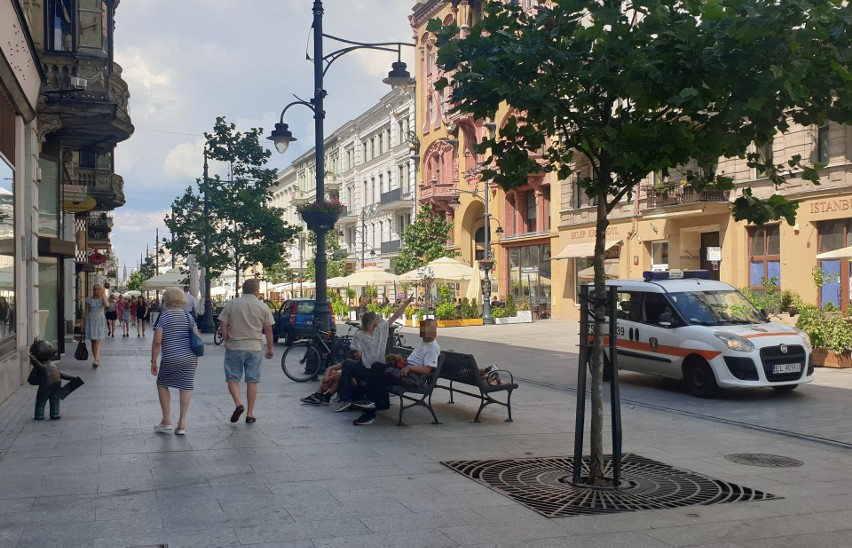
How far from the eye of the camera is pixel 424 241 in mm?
49344

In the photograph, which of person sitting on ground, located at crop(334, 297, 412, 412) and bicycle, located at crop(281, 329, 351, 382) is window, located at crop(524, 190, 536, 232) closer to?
bicycle, located at crop(281, 329, 351, 382)

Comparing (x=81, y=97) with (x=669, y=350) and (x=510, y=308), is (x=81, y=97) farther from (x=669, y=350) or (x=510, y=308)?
(x=510, y=308)

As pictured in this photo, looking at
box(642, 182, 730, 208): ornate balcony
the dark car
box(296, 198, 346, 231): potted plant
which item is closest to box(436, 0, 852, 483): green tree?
box(296, 198, 346, 231): potted plant

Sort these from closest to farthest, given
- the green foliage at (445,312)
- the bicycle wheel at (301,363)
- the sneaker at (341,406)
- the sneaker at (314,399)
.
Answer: the sneaker at (341,406) → the sneaker at (314,399) → the bicycle wheel at (301,363) → the green foliage at (445,312)

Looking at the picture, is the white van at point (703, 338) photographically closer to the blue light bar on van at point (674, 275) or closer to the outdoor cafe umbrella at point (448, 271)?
the blue light bar on van at point (674, 275)

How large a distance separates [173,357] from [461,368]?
3.46 m

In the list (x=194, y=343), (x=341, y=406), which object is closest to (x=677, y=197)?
(x=341, y=406)

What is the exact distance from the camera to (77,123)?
18344 millimetres

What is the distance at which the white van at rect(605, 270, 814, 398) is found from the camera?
42.6 feet

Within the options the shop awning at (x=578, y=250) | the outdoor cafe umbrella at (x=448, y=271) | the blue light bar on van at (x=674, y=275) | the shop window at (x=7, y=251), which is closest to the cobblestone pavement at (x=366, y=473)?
the shop window at (x=7, y=251)

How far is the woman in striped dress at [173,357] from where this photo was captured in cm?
986

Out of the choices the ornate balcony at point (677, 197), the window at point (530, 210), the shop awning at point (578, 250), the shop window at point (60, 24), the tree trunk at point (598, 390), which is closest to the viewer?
the tree trunk at point (598, 390)

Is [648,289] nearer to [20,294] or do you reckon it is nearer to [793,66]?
[793,66]

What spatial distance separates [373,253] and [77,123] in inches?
2165
